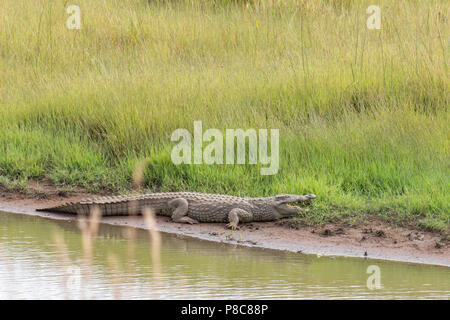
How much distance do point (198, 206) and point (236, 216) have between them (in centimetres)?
39

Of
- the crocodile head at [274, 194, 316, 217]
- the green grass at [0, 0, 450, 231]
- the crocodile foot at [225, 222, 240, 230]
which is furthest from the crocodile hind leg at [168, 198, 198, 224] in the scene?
the crocodile head at [274, 194, 316, 217]

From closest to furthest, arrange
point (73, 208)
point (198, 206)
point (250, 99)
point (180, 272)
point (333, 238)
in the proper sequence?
1. point (180, 272)
2. point (333, 238)
3. point (198, 206)
4. point (73, 208)
5. point (250, 99)

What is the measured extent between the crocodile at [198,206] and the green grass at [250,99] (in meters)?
0.32

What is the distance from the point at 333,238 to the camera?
21.5 feet

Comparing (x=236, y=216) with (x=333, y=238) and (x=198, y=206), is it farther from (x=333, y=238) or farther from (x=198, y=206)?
(x=333, y=238)

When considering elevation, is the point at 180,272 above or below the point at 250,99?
below

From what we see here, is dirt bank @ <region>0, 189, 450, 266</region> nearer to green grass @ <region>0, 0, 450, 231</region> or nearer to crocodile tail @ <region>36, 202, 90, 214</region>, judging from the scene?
crocodile tail @ <region>36, 202, 90, 214</region>

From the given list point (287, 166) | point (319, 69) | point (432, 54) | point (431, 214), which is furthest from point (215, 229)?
point (432, 54)

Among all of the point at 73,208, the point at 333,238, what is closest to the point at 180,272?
the point at 333,238

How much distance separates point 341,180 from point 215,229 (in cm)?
123

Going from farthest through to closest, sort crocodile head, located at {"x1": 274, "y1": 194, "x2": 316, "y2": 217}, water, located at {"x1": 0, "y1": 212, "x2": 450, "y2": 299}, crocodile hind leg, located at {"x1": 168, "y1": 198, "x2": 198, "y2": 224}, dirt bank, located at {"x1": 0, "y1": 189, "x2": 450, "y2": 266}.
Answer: crocodile hind leg, located at {"x1": 168, "y1": 198, "x2": 198, "y2": 224}
crocodile head, located at {"x1": 274, "y1": 194, "x2": 316, "y2": 217}
dirt bank, located at {"x1": 0, "y1": 189, "x2": 450, "y2": 266}
water, located at {"x1": 0, "y1": 212, "x2": 450, "y2": 299}

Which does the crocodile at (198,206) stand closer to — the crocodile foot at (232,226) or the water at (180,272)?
the crocodile foot at (232,226)

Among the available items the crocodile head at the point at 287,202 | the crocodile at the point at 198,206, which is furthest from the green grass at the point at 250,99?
the crocodile at the point at 198,206

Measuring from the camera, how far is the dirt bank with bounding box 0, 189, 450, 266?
620 centimetres
